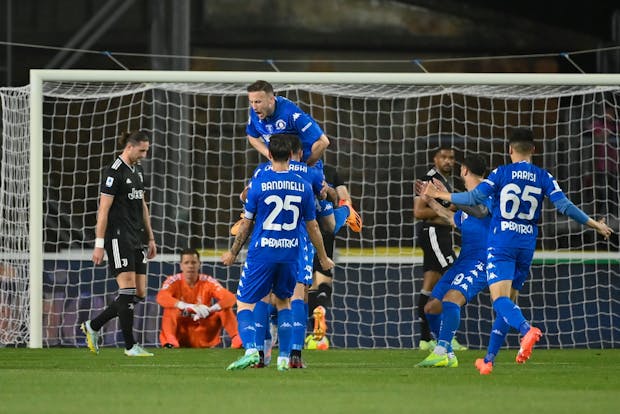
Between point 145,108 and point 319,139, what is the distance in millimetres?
8771

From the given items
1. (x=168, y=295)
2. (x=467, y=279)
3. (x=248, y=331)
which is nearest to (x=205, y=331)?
(x=168, y=295)

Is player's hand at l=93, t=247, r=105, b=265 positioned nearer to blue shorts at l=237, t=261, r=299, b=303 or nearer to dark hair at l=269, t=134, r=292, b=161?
blue shorts at l=237, t=261, r=299, b=303

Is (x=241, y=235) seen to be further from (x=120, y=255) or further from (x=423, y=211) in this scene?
(x=423, y=211)

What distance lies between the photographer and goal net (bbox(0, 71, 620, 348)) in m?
14.4

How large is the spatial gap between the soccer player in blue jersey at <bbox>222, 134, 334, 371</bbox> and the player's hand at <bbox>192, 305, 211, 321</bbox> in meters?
4.44

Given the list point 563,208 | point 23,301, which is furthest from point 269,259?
point 23,301

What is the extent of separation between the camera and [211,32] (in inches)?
851

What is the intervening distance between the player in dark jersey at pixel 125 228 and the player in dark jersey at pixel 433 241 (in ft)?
8.62

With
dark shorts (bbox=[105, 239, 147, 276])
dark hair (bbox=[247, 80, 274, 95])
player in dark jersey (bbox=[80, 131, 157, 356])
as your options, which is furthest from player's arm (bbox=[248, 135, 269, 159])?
dark shorts (bbox=[105, 239, 147, 276])

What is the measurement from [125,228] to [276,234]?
315 cm

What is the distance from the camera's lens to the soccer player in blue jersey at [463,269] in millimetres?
10805

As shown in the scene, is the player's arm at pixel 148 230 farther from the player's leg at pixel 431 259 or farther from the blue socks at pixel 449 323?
the blue socks at pixel 449 323

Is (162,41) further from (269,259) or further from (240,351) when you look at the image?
(269,259)

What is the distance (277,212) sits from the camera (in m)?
9.59
